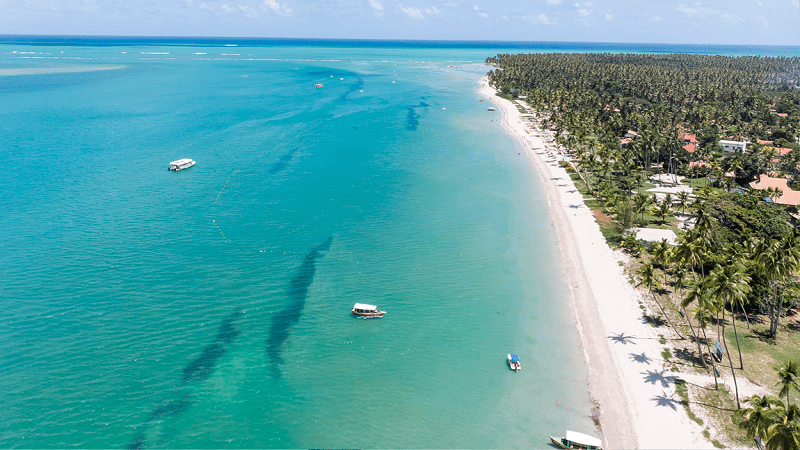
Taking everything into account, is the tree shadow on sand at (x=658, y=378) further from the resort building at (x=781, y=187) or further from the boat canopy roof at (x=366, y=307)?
the resort building at (x=781, y=187)

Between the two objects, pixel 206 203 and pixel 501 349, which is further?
pixel 206 203

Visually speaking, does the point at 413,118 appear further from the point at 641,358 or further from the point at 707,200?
the point at 641,358

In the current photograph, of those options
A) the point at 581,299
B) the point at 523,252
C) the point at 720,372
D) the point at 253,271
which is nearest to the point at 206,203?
the point at 253,271

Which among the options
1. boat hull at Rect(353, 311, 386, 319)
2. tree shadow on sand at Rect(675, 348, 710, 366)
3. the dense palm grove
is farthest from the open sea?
the dense palm grove

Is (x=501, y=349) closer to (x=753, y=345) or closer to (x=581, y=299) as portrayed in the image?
(x=581, y=299)

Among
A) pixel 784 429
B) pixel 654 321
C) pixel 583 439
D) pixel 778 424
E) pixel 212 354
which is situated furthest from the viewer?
pixel 654 321

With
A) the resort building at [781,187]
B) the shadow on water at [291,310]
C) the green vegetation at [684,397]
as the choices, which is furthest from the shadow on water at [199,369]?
the resort building at [781,187]

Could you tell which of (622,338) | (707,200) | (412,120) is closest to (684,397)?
(622,338)

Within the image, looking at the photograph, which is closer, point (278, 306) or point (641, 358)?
point (641, 358)
